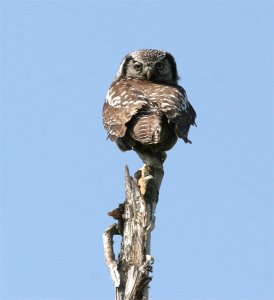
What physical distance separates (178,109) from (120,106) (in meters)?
→ 0.77

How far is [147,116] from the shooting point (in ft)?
31.3

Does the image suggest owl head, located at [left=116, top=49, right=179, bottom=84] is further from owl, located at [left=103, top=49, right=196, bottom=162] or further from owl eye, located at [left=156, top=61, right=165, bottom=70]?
owl, located at [left=103, top=49, right=196, bottom=162]

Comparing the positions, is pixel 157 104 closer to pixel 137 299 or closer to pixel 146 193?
pixel 146 193

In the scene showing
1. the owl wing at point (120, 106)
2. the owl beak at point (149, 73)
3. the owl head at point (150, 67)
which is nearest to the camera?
the owl wing at point (120, 106)

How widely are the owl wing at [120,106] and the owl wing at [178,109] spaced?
0.29 meters

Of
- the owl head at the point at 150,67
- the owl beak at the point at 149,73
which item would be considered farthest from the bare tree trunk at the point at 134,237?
the owl head at the point at 150,67

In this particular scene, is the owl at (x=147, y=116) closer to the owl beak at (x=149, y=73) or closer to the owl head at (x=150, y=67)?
the owl beak at (x=149, y=73)

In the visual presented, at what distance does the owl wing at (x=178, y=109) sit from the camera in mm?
9539

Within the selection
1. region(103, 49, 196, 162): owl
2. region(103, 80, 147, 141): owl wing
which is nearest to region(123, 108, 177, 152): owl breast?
region(103, 49, 196, 162): owl

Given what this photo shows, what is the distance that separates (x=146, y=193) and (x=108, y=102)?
284 centimetres

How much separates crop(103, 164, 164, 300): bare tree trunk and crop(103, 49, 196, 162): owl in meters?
0.96

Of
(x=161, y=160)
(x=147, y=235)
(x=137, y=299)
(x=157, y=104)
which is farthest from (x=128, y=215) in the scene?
(x=157, y=104)

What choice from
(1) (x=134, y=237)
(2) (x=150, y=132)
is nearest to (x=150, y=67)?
(2) (x=150, y=132)

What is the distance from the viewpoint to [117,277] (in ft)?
24.0
